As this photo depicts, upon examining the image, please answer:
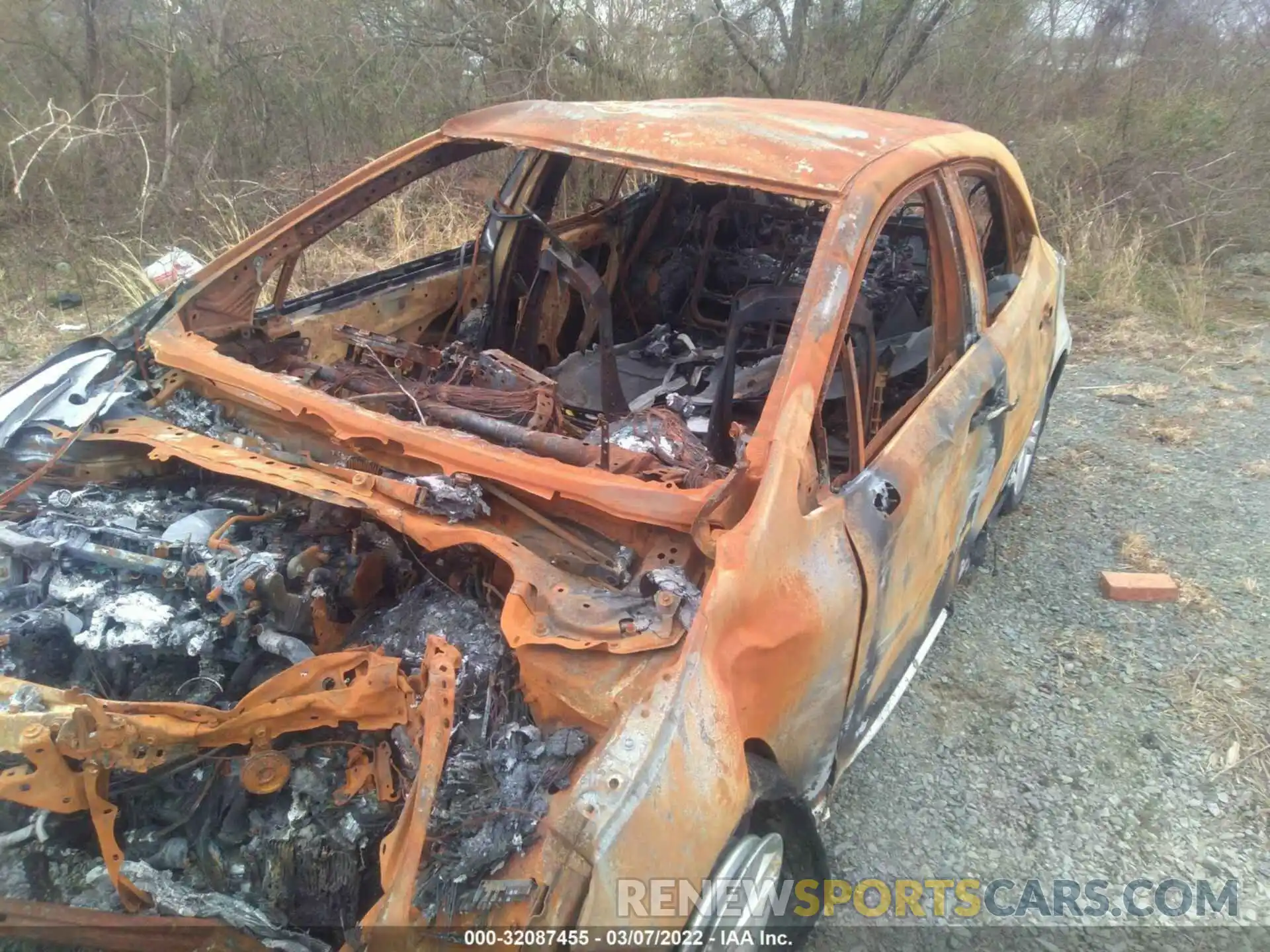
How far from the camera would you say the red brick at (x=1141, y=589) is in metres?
3.45

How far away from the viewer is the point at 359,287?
3.35 meters

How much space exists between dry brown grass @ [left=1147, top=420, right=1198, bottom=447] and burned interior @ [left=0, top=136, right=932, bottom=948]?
8.84 feet

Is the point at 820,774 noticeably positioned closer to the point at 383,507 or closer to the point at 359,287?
the point at 383,507

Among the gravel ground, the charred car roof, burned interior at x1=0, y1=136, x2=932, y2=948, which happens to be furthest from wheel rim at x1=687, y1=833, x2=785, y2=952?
the charred car roof

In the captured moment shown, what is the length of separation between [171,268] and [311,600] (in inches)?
215

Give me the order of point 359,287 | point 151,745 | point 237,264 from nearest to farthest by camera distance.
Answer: point 151,745 → point 237,264 → point 359,287

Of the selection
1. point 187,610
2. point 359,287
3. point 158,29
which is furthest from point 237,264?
point 158,29

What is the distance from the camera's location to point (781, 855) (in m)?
1.86

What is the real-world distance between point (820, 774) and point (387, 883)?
106 cm

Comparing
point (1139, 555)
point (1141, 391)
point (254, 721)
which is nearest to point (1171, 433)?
point (1141, 391)

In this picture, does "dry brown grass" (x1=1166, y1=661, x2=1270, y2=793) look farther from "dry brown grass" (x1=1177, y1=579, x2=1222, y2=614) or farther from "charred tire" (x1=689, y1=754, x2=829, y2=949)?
"charred tire" (x1=689, y1=754, x2=829, y2=949)

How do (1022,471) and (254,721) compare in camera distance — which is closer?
(254,721)

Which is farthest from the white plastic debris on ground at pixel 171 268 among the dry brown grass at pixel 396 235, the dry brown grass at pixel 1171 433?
the dry brown grass at pixel 1171 433

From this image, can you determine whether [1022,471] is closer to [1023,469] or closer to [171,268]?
[1023,469]
